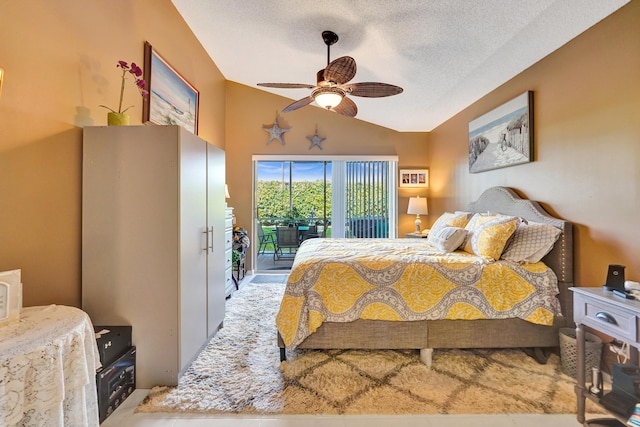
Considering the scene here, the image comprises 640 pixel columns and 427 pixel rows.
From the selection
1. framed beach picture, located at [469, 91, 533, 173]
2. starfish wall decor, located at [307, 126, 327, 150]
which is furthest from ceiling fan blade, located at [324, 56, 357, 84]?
starfish wall decor, located at [307, 126, 327, 150]

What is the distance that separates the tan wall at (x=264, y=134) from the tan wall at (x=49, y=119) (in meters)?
2.66

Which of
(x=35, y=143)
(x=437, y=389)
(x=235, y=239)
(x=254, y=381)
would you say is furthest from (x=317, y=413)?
(x=235, y=239)

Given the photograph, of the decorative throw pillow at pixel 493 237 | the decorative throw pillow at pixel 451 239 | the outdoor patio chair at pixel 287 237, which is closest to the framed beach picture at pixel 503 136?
the decorative throw pillow at pixel 493 237

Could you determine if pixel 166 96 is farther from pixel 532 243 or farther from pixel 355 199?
pixel 532 243

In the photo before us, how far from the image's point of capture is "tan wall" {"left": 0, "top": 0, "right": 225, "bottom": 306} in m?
1.42

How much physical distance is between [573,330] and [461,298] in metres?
0.79

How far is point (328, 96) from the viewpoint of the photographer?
8.32ft

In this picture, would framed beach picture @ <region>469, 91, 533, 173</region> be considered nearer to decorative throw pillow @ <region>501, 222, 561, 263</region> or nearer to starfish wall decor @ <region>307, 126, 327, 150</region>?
decorative throw pillow @ <region>501, 222, 561, 263</region>

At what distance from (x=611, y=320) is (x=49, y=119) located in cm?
317

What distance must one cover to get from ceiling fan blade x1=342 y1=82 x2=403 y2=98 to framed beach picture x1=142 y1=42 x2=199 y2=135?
5.75 ft

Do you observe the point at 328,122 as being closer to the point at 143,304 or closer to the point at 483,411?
the point at 143,304

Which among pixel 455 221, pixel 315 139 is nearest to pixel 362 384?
pixel 455 221

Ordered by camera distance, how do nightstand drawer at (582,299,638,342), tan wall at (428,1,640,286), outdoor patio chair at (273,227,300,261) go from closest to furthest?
nightstand drawer at (582,299,638,342)
tan wall at (428,1,640,286)
outdoor patio chair at (273,227,300,261)

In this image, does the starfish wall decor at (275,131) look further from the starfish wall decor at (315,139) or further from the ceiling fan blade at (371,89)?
the ceiling fan blade at (371,89)
